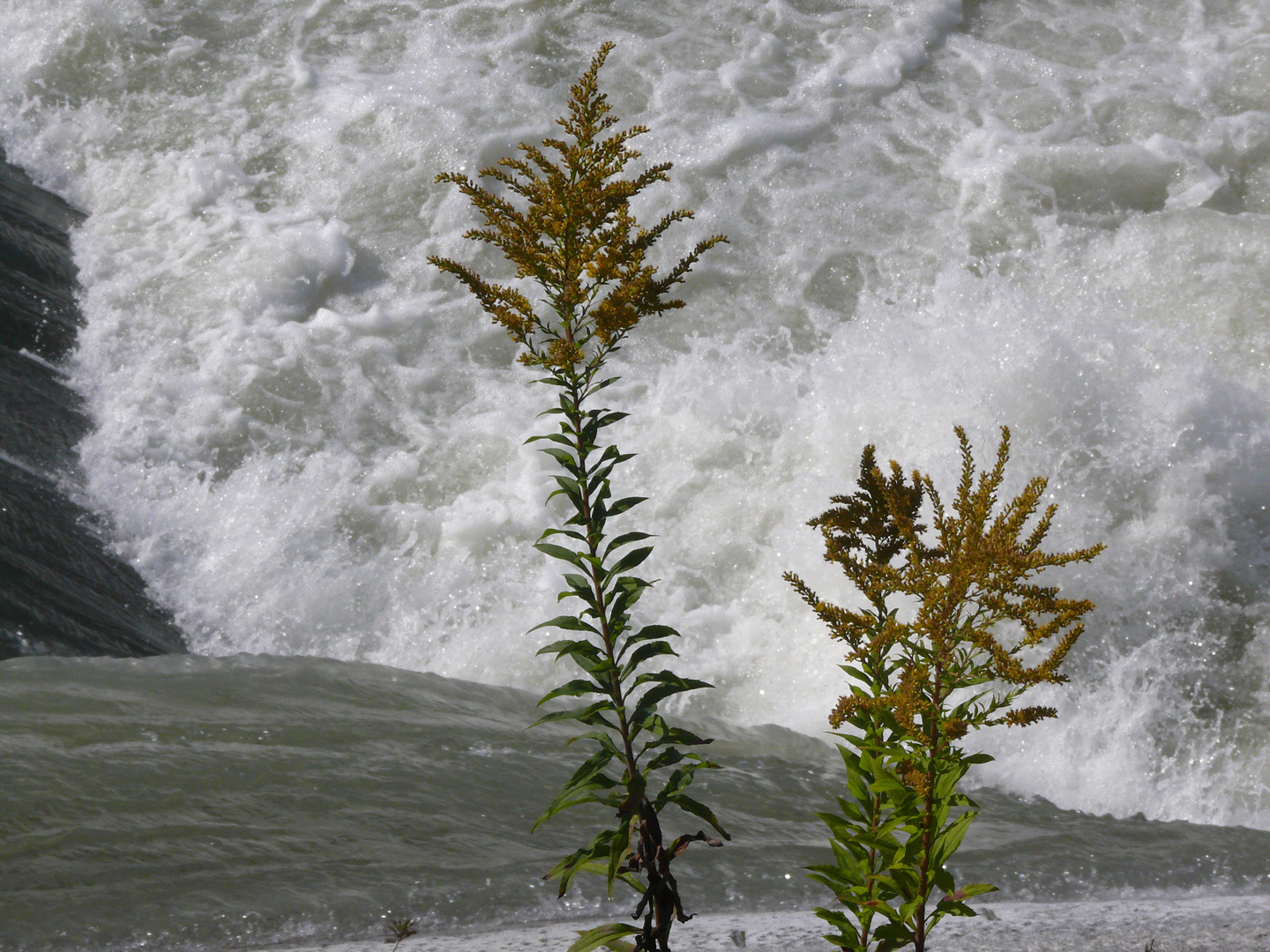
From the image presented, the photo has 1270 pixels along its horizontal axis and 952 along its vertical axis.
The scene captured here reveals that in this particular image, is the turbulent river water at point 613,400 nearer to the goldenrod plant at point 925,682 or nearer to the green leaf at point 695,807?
the green leaf at point 695,807

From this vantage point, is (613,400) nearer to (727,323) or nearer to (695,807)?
(727,323)

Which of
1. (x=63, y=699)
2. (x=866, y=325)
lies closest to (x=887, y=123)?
(x=866, y=325)

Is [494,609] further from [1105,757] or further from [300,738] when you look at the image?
[1105,757]

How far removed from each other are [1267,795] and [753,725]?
1.77m

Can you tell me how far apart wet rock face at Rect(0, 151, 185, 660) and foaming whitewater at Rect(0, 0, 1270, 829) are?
0.58 feet

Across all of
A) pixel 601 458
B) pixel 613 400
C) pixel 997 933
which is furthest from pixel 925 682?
pixel 613 400

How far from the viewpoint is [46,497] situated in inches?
191

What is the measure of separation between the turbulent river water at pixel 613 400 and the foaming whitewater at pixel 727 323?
0.02 meters

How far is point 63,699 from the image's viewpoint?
129 inches

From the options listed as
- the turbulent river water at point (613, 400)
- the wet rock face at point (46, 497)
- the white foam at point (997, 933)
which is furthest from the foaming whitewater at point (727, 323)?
the white foam at point (997, 933)

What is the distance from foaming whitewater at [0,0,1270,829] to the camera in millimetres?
4582

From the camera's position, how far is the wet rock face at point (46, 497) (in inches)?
159

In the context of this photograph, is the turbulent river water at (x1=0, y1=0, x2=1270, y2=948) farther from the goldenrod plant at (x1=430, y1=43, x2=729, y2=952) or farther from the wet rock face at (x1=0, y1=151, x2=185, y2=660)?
the goldenrod plant at (x1=430, y1=43, x2=729, y2=952)

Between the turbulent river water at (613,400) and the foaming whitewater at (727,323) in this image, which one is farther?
the foaming whitewater at (727,323)
